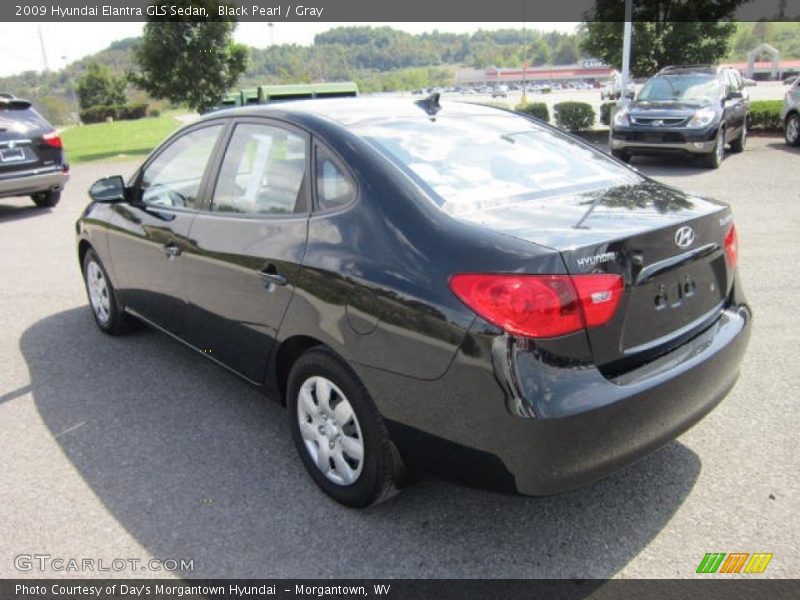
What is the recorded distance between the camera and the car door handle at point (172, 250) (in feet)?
12.6

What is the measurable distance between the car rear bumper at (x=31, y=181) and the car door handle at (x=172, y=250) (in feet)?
25.7

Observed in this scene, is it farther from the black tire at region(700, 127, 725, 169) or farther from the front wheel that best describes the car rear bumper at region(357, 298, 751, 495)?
the black tire at region(700, 127, 725, 169)

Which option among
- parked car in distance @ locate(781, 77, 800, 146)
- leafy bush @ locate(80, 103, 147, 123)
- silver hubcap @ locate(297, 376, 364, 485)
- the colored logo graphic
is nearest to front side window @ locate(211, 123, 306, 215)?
silver hubcap @ locate(297, 376, 364, 485)

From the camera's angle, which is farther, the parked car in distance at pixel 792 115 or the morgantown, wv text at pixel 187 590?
the parked car in distance at pixel 792 115

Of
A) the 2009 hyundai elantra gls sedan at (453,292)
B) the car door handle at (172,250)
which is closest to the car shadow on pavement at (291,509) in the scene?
the 2009 hyundai elantra gls sedan at (453,292)

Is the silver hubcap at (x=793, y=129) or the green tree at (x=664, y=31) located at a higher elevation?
the green tree at (x=664, y=31)

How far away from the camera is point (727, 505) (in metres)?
2.85

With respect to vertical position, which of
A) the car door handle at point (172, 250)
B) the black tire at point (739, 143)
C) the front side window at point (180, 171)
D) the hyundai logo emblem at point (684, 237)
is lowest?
the black tire at point (739, 143)

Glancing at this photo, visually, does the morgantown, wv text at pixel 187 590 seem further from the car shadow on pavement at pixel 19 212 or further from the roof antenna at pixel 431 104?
the car shadow on pavement at pixel 19 212

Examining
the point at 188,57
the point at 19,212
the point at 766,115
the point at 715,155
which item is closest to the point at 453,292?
the point at 19,212

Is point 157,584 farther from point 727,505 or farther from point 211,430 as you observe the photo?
point 727,505

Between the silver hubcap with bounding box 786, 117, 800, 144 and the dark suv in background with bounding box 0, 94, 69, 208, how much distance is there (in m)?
14.3

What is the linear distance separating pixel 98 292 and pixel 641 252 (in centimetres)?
414

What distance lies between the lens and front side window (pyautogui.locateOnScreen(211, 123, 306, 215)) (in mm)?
3158
